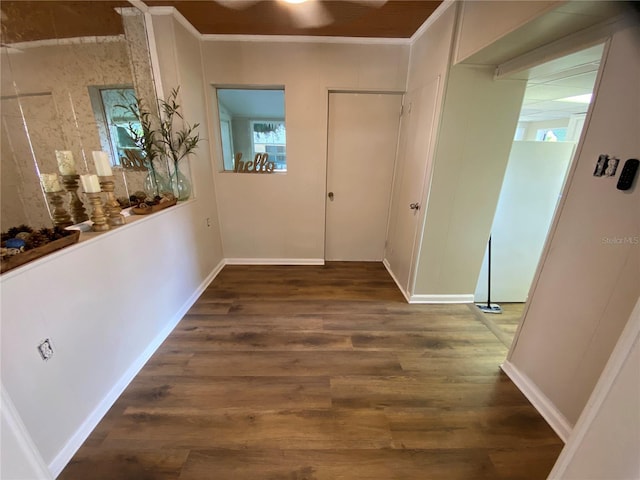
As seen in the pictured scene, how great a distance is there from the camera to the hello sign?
10.2ft

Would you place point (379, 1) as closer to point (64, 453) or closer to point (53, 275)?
point (53, 275)

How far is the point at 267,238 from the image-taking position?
3.36 m

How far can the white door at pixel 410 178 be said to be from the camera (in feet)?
7.57

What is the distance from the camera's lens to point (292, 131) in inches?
116

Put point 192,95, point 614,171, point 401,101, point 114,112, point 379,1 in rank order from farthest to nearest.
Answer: point 401,101, point 192,95, point 114,112, point 379,1, point 614,171

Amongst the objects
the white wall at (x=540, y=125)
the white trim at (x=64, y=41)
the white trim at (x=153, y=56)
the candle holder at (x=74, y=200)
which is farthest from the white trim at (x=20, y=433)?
the white wall at (x=540, y=125)

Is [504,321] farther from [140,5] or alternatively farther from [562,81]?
[140,5]

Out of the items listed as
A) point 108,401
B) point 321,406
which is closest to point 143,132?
point 108,401

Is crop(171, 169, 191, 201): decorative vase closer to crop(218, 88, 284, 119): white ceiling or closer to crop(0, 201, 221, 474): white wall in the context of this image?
crop(0, 201, 221, 474): white wall

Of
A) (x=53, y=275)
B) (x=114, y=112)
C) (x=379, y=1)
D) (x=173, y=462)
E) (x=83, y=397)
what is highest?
(x=379, y=1)

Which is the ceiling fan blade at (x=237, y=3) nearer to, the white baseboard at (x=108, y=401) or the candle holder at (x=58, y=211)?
the candle holder at (x=58, y=211)

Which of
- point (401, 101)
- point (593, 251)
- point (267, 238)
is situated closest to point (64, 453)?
point (267, 238)

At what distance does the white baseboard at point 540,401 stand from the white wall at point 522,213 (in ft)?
3.99

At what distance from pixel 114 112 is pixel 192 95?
796 millimetres
